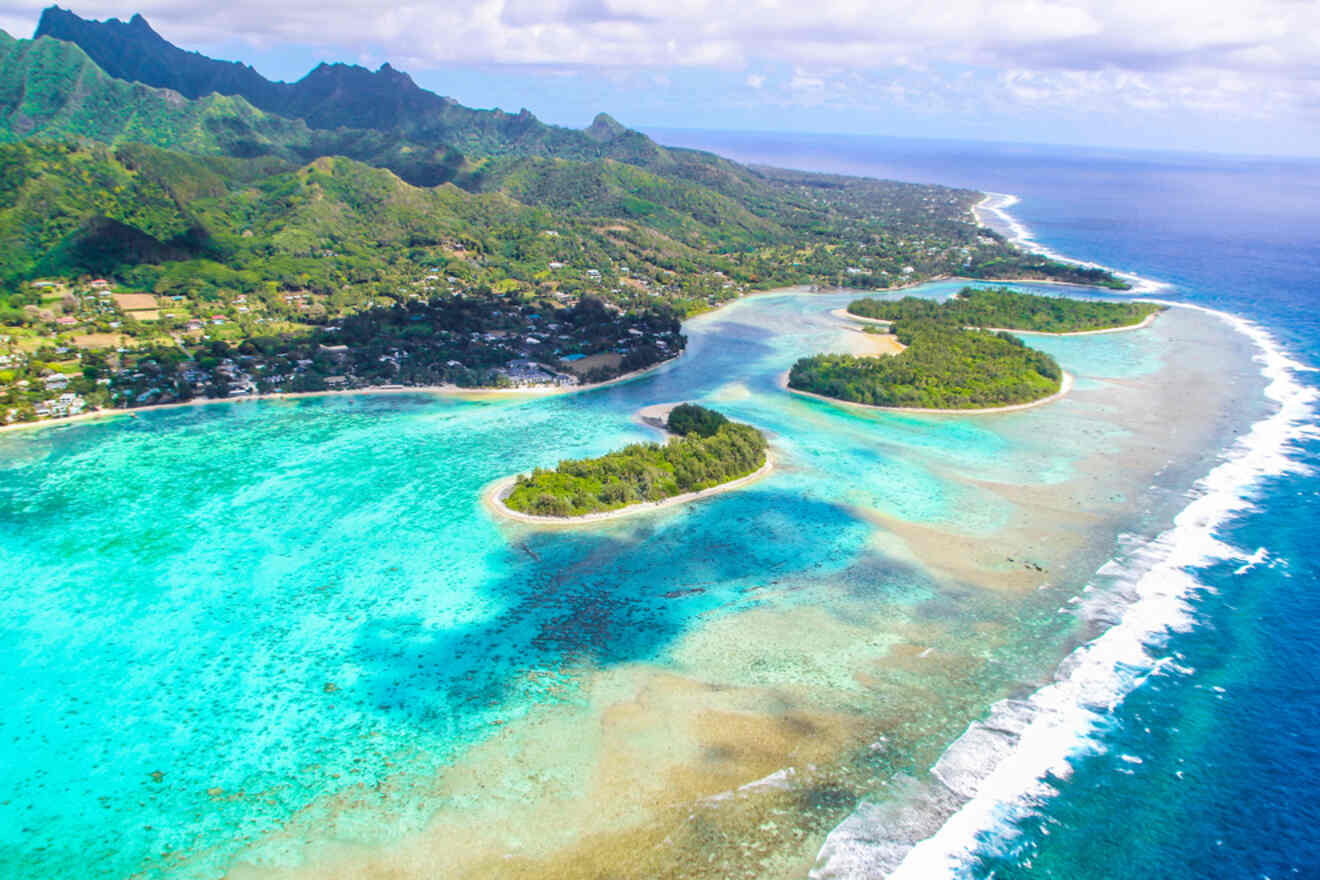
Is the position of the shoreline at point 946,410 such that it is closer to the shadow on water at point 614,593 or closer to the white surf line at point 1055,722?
the white surf line at point 1055,722

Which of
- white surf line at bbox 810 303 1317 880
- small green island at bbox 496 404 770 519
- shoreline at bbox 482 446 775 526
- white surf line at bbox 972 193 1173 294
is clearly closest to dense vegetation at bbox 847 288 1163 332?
white surf line at bbox 972 193 1173 294

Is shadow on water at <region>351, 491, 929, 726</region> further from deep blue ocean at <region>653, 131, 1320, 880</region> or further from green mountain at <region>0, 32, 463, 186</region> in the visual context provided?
green mountain at <region>0, 32, 463, 186</region>

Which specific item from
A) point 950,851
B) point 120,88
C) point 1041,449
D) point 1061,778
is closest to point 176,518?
point 950,851

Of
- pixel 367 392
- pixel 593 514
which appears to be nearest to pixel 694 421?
pixel 593 514

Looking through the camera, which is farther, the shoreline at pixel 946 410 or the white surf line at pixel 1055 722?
the shoreline at pixel 946 410

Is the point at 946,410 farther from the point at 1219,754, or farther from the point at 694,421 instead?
the point at 1219,754

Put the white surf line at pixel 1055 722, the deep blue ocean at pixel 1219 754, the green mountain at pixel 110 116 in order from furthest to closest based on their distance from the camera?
the green mountain at pixel 110 116 → the deep blue ocean at pixel 1219 754 → the white surf line at pixel 1055 722

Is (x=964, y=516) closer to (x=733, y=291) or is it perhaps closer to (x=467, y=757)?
(x=467, y=757)

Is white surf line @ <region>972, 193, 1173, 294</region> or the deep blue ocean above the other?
white surf line @ <region>972, 193, 1173, 294</region>

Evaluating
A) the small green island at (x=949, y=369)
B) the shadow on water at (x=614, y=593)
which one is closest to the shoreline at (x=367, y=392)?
the small green island at (x=949, y=369)
